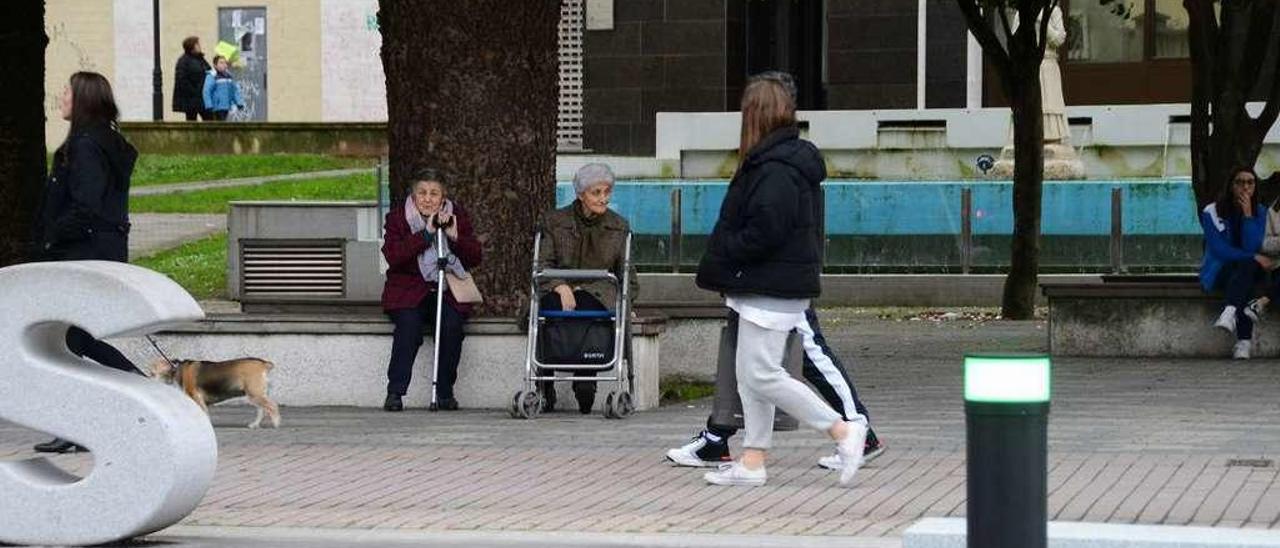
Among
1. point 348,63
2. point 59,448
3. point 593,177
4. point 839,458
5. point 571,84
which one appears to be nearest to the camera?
point 839,458

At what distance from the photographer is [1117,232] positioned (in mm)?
24938

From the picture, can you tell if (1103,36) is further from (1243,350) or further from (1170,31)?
(1243,350)

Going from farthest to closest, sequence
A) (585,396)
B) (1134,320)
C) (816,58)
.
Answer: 1. (816,58)
2. (1134,320)
3. (585,396)

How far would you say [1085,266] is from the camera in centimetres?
2514

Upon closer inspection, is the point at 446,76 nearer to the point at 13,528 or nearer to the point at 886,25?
the point at 13,528

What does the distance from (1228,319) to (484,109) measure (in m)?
5.89

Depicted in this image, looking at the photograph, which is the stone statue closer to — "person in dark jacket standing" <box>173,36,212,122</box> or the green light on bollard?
"person in dark jacket standing" <box>173,36,212,122</box>

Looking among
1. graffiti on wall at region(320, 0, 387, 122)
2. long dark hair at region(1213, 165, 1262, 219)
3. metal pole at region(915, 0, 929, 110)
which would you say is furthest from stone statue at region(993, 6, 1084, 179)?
graffiti on wall at region(320, 0, 387, 122)

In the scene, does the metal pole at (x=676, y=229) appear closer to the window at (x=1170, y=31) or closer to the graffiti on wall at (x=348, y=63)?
the window at (x=1170, y=31)

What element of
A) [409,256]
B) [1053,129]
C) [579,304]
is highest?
[1053,129]

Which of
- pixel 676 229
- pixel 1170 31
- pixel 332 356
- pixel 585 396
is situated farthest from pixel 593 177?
pixel 1170 31

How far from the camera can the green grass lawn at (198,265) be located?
84.0 feet

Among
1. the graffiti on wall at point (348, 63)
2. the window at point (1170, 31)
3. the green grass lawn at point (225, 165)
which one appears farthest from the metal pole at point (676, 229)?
the graffiti on wall at point (348, 63)

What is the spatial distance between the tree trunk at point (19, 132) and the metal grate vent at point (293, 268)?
18.2 ft
